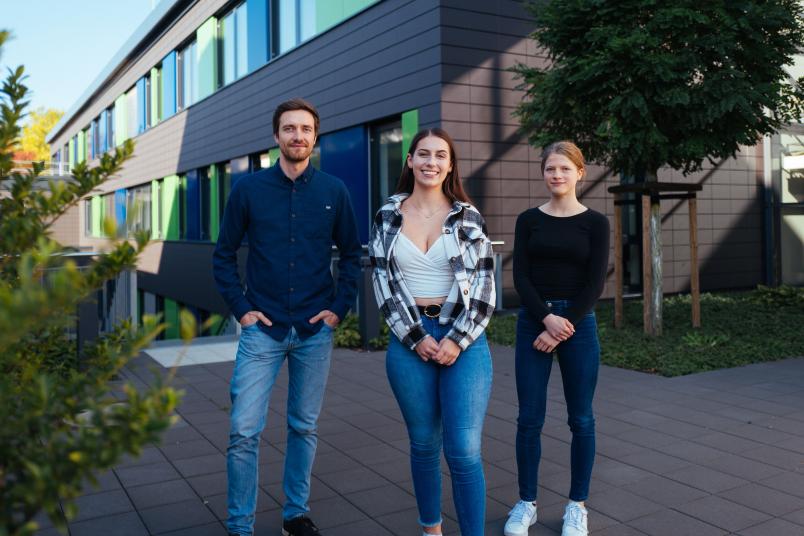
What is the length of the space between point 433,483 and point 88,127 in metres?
39.5

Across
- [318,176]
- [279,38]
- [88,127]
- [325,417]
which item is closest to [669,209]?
[279,38]

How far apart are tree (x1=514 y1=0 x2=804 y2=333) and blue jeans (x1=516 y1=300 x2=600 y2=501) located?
5193 millimetres

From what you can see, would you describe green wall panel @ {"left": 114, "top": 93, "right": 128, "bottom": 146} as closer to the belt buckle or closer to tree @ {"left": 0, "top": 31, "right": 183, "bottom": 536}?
the belt buckle

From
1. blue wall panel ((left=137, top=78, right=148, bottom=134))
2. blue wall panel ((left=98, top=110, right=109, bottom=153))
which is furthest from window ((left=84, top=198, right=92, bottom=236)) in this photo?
blue wall panel ((left=137, top=78, right=148, bottom=134))

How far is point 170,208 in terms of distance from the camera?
2344 cm

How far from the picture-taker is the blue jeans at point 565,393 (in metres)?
3.43

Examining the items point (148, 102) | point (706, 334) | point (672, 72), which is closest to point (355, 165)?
point (672, 72)

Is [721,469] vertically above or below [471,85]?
below

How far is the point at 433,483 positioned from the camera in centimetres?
297

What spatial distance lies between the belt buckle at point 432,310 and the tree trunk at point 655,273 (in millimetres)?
6595

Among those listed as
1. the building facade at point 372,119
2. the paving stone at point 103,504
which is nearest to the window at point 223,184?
the building facade at point 372,119

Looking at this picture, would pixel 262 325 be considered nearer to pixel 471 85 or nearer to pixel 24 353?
pixel 24 353

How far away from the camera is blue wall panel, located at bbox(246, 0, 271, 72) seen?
15.7m

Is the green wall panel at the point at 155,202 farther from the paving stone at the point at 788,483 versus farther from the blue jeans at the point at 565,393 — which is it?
the paving stone at the point at 788,483
